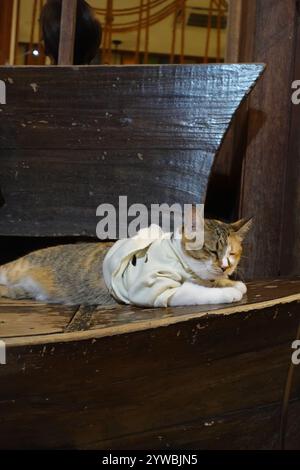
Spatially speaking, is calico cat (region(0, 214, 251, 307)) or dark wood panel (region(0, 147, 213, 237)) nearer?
calico cat (region(0, 214, 251, 307))

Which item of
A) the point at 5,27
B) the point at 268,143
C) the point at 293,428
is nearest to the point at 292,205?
the point at 268,143

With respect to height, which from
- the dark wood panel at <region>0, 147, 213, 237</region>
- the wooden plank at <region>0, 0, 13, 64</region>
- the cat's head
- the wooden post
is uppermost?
the wooden plank at <region>0, 0, 13, 64</region>

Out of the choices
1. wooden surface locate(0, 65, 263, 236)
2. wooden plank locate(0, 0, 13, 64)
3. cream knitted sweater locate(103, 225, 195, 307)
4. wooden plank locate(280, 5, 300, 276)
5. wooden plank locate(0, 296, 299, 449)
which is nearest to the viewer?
wooden plank locate(0, 296, 299, 449)

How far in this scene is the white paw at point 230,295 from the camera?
842 millimetres

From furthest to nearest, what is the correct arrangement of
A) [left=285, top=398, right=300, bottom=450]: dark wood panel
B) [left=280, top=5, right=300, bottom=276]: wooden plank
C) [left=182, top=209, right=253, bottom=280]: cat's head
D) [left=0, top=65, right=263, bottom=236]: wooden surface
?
1. [left=280, top=5, right=300, bottom=276]: wooden plank
2. [left=0, top=65, right=263, bottom=236]: wooden surface
3. [left=182, top=209, right=253, bottom=280]: cat's head
4. [left=285, top=398, right=300, bottom=450]: dark wood panel

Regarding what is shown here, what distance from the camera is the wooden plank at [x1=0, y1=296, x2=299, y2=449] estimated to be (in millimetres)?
664

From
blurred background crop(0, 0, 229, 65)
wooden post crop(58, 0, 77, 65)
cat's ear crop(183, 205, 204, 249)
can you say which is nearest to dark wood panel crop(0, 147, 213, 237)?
cat's ear crop(183, 205, 204, 249)

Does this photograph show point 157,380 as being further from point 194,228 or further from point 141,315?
point 194,228

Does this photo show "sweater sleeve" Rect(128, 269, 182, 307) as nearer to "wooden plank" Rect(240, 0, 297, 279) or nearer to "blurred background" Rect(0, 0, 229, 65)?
"wooden plank" Rect(240, 0, 297, 279)

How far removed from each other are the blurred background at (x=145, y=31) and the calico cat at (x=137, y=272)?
0.88 metres

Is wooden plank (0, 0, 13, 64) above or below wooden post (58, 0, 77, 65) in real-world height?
above

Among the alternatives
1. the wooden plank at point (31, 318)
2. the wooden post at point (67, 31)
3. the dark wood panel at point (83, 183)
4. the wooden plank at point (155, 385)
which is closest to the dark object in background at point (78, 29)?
the wooden post at point (67, 31)

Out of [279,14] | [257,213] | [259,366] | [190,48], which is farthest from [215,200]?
[190,48]

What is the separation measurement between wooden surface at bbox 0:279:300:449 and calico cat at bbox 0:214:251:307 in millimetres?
83
